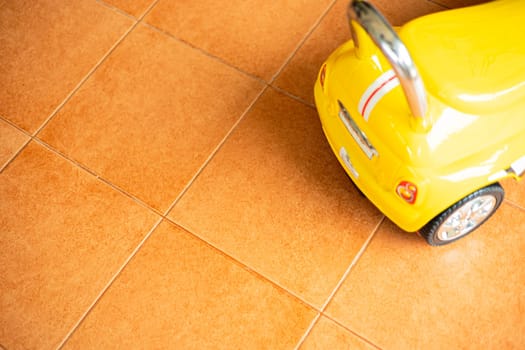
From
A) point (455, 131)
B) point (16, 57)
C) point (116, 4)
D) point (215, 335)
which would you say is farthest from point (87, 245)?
point (455, 131)

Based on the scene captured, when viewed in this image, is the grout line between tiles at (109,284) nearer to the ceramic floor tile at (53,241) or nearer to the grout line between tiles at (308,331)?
the ceramic floor tile at (53,241)

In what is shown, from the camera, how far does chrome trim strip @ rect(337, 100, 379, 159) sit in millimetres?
1334

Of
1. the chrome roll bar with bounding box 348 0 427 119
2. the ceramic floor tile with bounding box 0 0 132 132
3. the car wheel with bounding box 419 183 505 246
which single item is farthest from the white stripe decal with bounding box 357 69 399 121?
the ceramic floor tile with bounding box 0 0 132 132

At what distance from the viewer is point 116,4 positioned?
6.64 feet

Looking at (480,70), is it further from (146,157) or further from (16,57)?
(16,57)

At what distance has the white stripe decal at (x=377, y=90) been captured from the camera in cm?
124

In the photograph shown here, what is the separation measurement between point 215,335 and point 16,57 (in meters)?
1.24

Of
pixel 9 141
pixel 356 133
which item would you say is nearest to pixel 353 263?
pixel 356 133

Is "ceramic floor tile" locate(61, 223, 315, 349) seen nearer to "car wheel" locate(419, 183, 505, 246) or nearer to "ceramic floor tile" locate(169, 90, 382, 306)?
"ceramic floor tile" locate(169, 90, 382, 306)

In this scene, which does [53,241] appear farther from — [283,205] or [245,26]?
[245,26]

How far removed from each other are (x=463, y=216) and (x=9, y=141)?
1451 mm

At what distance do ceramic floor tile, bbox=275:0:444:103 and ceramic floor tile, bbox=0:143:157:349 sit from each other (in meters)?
0.65

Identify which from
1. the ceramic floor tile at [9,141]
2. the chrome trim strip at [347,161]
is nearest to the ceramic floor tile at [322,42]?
the chrome trim strip at [347,161]

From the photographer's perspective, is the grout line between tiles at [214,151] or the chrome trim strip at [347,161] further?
the grout line between tiles at [214,151]
